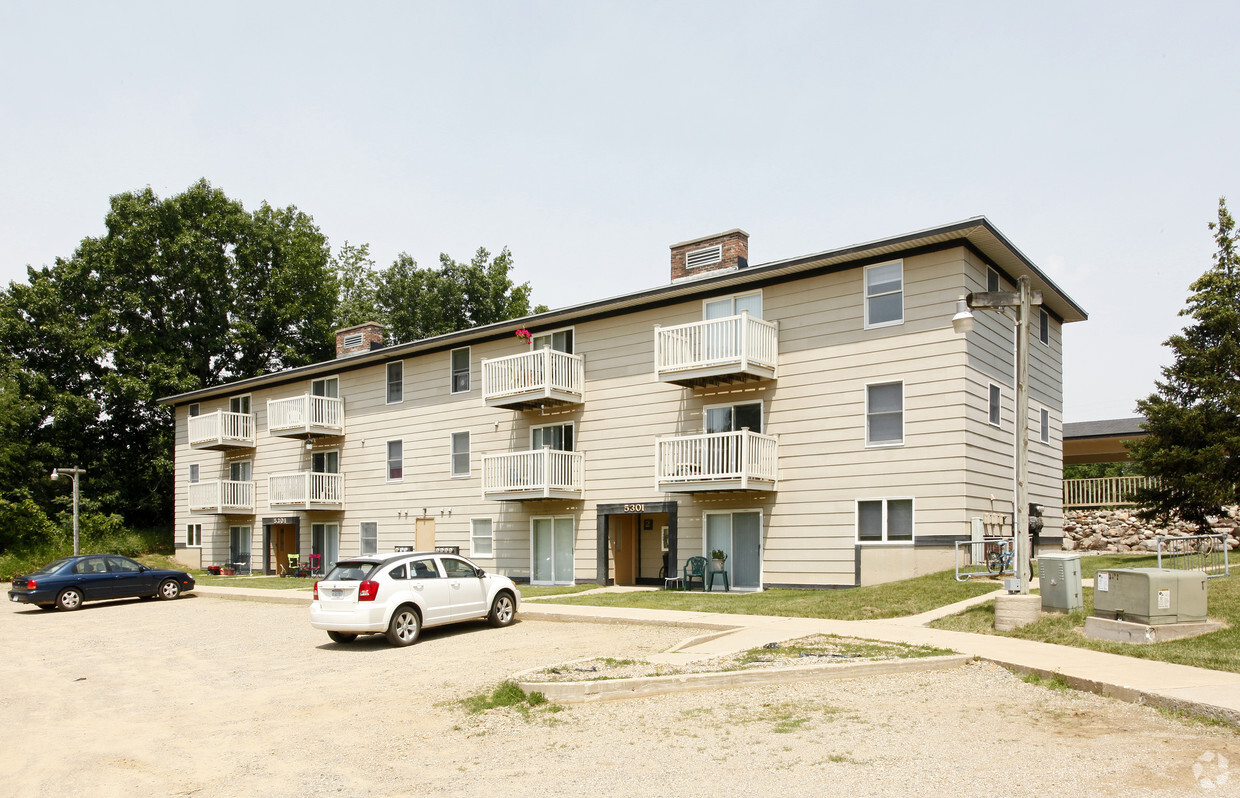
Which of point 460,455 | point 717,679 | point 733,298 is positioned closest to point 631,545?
point 460,455

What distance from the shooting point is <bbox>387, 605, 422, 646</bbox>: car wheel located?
14820mm

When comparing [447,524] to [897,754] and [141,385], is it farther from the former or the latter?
[141,385]

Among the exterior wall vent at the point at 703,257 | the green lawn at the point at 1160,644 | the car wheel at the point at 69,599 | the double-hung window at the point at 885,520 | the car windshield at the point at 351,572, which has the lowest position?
the car wheel at the point at 69,599

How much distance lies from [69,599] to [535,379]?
42.2 ft

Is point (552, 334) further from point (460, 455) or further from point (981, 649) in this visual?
point (981, 649)

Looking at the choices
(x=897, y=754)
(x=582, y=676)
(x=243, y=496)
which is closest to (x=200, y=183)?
(x=243, y=496)

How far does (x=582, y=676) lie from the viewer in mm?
10867

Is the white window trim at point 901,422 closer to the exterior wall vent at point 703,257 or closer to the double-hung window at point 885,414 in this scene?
the double-hung window at point 885,414

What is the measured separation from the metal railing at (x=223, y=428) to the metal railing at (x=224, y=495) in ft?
5.49

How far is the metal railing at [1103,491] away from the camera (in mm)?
A: 30953

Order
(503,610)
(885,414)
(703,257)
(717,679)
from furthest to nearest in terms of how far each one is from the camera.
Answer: (703,257) < (885,414) < (503,610) < (717,679)

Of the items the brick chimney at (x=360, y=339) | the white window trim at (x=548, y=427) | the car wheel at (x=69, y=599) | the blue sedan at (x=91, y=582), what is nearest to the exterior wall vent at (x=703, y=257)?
the white window trim at (x=548, y=427)

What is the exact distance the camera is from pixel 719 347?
21.8 metres

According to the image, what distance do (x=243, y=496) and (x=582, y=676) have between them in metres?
29.7
